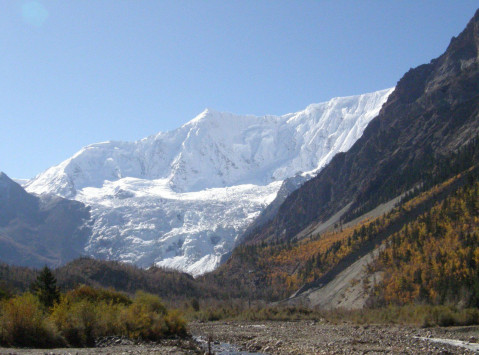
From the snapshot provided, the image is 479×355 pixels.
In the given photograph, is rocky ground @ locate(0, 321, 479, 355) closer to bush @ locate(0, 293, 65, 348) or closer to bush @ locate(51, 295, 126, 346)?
bush @ locate(51, 295, 126, 346)

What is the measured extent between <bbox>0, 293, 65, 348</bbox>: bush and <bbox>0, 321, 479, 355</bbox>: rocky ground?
329cm

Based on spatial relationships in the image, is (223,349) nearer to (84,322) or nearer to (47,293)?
(84,322)

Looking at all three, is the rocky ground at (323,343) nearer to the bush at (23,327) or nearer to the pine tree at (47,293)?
the bush at (23,327)

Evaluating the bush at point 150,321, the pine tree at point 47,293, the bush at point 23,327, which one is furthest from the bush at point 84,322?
the pine tree at point 47,293

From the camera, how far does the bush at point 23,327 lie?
1534 inches

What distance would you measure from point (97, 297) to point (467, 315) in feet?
161

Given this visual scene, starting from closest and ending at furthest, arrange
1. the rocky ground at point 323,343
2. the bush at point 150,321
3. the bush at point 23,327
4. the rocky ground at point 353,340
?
the bush at point 23,327 → the rocky ground at point 323,343 → the rocky ground at point 353,340 → the bush at point 150,321

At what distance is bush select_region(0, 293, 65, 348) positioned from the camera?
1534 inches

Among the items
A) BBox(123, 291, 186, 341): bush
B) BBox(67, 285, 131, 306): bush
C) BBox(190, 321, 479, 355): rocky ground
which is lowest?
BBox(190, 321, 479, 355): rocky ground

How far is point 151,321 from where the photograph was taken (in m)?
54.2

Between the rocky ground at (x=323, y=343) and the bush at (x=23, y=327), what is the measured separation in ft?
10.8

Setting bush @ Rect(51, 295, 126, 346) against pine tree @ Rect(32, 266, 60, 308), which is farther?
pine tree @ Rect(32, 266, 60, 308)

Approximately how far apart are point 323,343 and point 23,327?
29.2 m

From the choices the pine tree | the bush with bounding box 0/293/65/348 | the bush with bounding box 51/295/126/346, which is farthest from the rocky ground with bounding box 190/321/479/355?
the bush with bounding box 0/293/65/348
